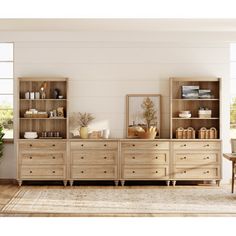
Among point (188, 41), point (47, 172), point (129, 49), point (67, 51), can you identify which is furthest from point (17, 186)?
point (188, 41)

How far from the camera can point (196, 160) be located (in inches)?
288

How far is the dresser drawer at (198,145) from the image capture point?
729cm

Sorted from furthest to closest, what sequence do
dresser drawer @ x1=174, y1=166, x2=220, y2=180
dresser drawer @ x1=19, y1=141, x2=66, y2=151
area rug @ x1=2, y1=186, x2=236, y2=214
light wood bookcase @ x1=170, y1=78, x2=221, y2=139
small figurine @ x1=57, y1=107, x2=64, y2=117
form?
light wood bookcase @ x1=170, y1=78, x2=221, y2=139, small figurine @ x1=57, y1=107, x2=64, y2=117, dresser drawer @ x1=174, y1=166, x2=220, y2=180, dresser drawer @ x1=19, y1=141, x2=66, y2=151, area rug @ x1=2, y1=186, x2=236, y2=214

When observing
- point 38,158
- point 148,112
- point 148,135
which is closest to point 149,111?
point 148,112

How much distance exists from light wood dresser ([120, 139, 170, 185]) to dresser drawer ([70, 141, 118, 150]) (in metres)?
0.19

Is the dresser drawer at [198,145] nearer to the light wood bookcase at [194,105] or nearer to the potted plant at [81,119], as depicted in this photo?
the light wood bookcase at [194,105]

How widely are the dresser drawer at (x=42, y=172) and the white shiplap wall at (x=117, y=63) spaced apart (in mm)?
1127

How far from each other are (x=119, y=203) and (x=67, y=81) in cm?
252

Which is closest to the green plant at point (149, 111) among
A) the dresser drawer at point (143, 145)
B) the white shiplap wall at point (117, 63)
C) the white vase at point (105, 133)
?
the white shiplap wall at point (117, 63)

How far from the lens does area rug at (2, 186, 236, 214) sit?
5.37 metres

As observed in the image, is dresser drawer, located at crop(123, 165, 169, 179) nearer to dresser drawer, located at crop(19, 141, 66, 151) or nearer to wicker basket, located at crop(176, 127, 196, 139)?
wicker basket, located at crop(176, 127, 196, 139)

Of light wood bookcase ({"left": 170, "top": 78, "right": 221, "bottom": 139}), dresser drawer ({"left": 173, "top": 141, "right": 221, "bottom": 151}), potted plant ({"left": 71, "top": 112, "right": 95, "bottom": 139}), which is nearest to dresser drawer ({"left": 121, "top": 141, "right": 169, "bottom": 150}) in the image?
dresser drawer ({"left": 173, "top": 141, "right": 221, "bottom": 151})

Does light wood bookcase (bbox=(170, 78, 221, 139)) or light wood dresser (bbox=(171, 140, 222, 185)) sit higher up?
light wood bookcase (bbox=(170, 78, 221, 139))
